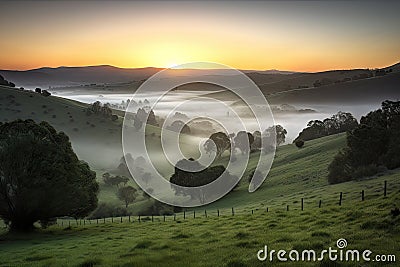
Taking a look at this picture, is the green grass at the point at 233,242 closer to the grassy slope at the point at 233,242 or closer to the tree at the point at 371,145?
the grassy slope at the point at 233,242

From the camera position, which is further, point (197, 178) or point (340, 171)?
point (197, 178)

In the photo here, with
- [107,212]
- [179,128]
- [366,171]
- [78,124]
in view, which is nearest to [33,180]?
[366,171]

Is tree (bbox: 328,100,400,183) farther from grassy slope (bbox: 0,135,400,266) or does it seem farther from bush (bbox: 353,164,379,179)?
grassy slope (bbox: 0,135,400,266)

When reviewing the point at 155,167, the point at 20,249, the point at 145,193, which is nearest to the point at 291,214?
the point at 20,249

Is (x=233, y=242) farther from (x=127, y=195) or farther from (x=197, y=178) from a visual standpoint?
(x=127, y=195)

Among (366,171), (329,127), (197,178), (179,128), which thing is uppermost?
(329,127)

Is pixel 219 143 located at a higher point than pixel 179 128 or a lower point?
lower

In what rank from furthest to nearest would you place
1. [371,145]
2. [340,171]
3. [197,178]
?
[197,178] < [371,145] < [340,171]

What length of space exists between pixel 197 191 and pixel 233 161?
31.8 m

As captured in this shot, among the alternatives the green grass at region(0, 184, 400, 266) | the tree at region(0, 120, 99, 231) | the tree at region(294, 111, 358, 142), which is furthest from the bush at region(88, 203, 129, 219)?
the tree at region(294, 111, 358, 142)

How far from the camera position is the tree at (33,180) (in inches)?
1273

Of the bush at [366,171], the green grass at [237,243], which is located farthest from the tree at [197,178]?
the green grass at [237,243]

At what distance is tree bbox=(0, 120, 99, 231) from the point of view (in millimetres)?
32344

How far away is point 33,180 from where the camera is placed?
32250 millimetres
